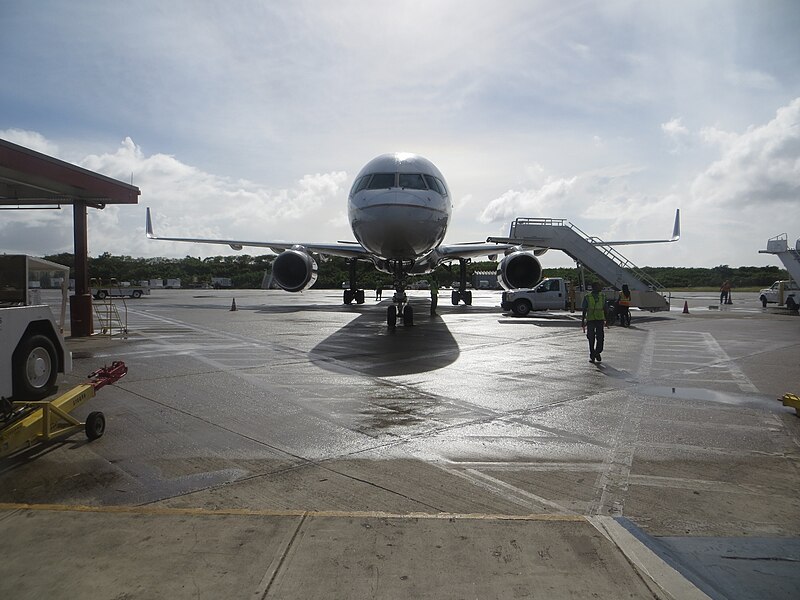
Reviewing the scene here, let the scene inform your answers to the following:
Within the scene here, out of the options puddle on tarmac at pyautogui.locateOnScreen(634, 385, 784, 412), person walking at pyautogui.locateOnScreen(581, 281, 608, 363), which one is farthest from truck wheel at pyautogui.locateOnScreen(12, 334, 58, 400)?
person walking at pyautogui.locateOnScreen(581, 281, 608, 363)

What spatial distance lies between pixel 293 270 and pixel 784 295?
28.2 metres

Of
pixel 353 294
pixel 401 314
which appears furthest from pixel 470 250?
pixel 401 314

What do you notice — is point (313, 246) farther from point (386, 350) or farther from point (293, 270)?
point (386, 350)

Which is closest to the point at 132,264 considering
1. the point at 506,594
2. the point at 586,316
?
the point at 586,316

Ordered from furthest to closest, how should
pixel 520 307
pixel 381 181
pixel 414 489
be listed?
1. pixel 520 307
2. pixel 381 181
3. pixel 414 489

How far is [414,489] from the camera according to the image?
3969 millimetres

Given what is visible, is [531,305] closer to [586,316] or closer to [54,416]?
[586,316]

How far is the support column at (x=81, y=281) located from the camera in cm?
1434

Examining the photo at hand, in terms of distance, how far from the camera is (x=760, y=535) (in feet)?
10.8

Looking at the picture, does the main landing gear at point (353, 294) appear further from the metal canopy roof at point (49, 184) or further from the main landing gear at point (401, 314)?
the metal canopy roof at point (49, 184)

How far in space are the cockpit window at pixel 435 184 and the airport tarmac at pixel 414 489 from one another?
23.0 ft

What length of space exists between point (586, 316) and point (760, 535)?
812 cm

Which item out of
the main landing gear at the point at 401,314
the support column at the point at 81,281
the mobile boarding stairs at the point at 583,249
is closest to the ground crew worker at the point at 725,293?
the mobile boarding stairs at the point at 583,249

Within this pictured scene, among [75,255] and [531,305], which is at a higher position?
[75,255]
